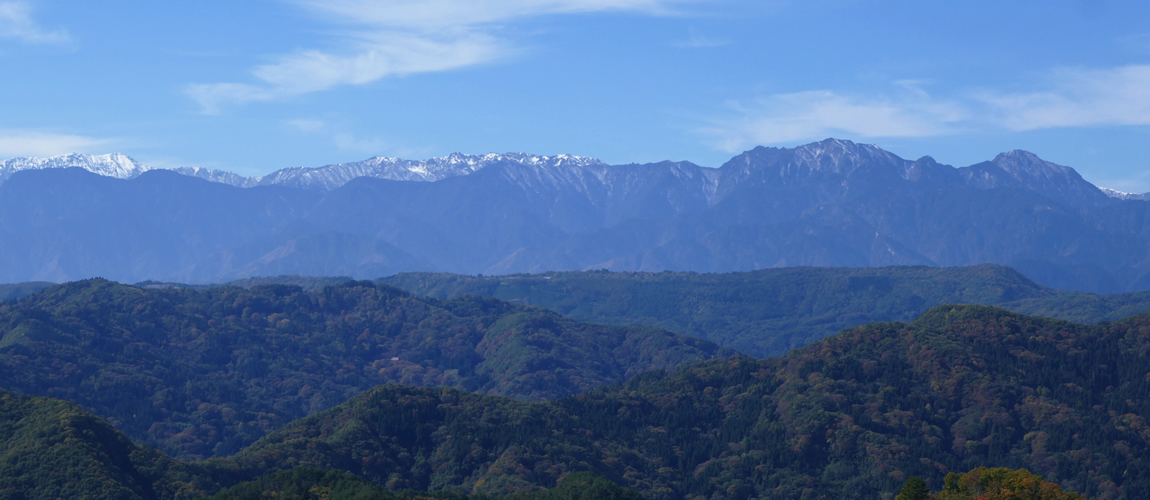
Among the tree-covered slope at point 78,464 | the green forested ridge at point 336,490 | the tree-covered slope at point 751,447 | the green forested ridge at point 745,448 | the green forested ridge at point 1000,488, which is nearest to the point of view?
the green forested ridge at point 1000,488

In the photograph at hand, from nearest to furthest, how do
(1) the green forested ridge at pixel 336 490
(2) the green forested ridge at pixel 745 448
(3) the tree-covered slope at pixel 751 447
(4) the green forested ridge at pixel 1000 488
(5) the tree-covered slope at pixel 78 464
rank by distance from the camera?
1. (4) the green forested ridge at pixel 1000 488
2. (1) the green forested ridge at pixel 336 490
3. (5) the tree-covered slope at pixel 78 464
4. (2) the green forested ridge at pixel 745 448
5. (3) the tree-covered slope at pixel 751 447

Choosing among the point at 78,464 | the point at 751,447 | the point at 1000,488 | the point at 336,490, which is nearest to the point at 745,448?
the point at 751,447

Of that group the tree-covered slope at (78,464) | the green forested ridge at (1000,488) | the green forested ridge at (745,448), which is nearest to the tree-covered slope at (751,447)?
the green forested ridge at (745,448)

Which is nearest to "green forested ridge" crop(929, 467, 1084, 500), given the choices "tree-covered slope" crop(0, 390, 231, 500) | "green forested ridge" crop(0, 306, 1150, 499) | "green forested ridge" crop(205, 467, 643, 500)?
"green forested ridge" crop(205, 467, 643, 500)

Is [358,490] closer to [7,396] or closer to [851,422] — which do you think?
[7,396]

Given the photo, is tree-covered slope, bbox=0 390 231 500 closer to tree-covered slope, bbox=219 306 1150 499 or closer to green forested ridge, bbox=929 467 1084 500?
tree-covered slope, bbox=219 306 1150 499

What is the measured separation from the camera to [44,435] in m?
145

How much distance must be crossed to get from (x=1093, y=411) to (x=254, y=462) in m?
123

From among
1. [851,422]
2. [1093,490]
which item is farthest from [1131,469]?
[851,422]

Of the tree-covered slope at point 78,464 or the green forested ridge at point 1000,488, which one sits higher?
the green forested ridge at point 1000,488

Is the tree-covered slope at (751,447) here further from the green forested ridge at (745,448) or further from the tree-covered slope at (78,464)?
the tree-covered slope at (78,464)

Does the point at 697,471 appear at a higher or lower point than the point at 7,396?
lower

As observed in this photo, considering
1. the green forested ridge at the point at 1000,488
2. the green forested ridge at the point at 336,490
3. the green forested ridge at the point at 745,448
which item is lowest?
the green forested ridge at the point at 745,448

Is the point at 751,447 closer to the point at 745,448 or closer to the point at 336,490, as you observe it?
the point at 745,448
